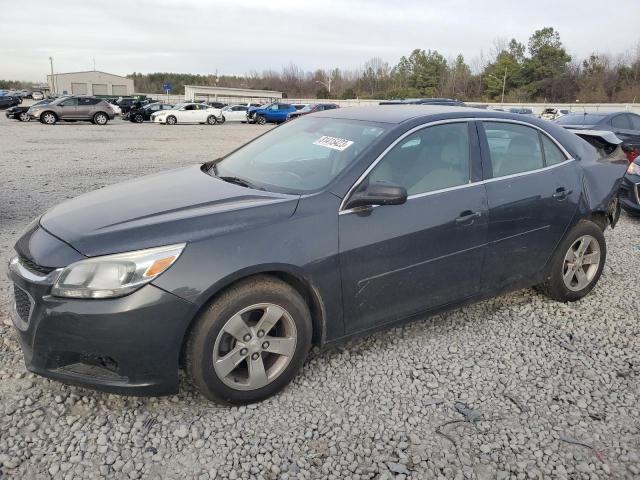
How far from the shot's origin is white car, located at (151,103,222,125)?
109 ft

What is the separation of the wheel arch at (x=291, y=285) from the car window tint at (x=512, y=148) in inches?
65.3

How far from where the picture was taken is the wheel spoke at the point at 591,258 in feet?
14.3

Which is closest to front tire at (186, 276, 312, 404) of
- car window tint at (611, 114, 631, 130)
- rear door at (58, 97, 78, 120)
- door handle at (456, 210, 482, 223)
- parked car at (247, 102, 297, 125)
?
door handle at (456, 210, 482, 223)

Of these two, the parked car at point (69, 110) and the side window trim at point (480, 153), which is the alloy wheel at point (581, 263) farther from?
the parked car at point (69, 110)

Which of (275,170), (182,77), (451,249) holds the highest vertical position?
(182,77)

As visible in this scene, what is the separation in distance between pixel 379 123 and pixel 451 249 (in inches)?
38.3

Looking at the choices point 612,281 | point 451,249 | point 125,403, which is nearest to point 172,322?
point 125,403

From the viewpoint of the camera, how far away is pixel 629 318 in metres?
4.07

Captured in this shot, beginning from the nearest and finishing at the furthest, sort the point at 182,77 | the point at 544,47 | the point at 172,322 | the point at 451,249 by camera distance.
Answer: the point at 172,322
the point at 451,249
the point at 544,47
the point at 182,77

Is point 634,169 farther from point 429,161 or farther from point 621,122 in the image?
point 429,161

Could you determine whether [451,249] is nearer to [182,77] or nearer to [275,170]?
[275,170]

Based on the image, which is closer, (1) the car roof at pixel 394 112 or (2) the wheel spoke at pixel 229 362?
(2) the wheel spoke at pixel 229 362

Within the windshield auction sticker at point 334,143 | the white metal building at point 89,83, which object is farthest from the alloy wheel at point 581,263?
the white metal building at point 89,83

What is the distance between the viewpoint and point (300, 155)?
3.63 meters
